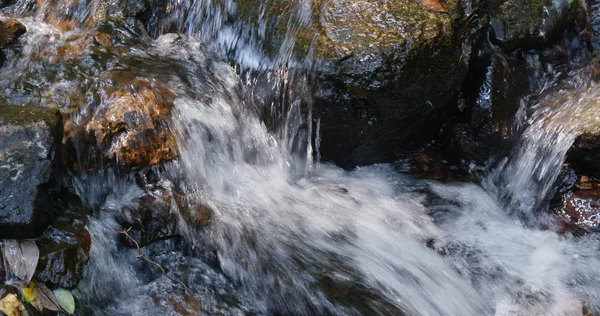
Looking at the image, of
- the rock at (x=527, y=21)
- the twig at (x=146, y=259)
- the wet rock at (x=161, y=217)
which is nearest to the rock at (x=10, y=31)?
the wet rock at (x=161, y=217)

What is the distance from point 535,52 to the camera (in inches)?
193

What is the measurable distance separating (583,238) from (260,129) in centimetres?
260

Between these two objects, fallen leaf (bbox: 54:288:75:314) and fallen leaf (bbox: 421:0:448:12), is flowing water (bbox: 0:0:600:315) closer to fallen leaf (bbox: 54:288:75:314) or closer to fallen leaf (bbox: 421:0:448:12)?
fallen leaf (bbox: 54:288:75:314)

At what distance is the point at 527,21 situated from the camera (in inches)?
189

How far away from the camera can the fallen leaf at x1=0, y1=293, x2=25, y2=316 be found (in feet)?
8.15

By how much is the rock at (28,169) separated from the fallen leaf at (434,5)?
9.38ft

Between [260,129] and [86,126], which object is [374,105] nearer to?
[260,129]

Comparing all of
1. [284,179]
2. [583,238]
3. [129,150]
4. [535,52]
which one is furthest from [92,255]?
[535,52]

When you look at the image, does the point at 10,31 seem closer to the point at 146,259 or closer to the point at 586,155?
the point at 146,259

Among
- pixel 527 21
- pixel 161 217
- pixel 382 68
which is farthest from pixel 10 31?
pixel 527 21

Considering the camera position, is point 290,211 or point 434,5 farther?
point 434,5

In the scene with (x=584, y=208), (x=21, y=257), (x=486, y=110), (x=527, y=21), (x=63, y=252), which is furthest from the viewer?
(x=527, y=21)

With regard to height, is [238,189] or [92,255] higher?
[238,189]

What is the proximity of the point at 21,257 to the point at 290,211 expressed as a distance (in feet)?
5.93
